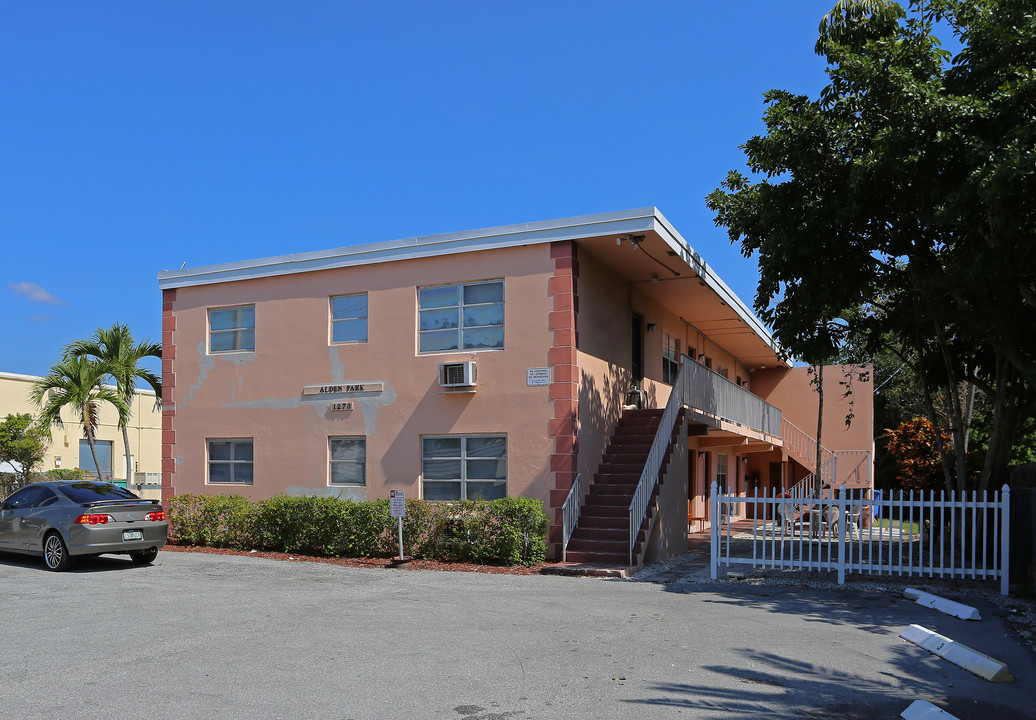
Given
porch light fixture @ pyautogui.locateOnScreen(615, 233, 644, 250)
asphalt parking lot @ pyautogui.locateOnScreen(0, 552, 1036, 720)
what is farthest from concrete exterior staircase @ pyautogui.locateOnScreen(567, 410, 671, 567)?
porch light fixture @ pyautogui.locateOnScreen(615, 233, 644, 250)

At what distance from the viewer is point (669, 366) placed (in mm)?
22734

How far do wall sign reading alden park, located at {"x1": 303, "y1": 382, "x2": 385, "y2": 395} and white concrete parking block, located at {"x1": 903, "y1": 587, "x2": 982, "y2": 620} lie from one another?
1027 cm

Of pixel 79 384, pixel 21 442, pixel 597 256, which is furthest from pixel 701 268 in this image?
pixel 21 442

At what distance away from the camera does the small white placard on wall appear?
1566 cm

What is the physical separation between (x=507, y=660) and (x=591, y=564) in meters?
7.03

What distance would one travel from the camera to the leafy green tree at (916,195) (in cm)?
1121

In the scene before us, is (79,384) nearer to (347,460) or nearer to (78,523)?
(347,460)

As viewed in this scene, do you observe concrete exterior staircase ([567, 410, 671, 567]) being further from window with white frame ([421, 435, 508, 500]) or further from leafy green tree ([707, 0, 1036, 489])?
leafy green tree ([707, 0, 1036, 489])

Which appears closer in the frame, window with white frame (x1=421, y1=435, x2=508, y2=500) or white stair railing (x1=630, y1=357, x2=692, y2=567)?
white stair railing (x1=630, y1=357, x2=692, y2=567)

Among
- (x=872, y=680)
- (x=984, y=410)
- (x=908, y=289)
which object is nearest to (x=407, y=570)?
(x=872, y=680)

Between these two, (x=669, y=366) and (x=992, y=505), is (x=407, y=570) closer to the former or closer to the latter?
(x=992, y=505)

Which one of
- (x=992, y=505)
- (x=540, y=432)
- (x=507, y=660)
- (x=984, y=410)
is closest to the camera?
(x=507, y=660)

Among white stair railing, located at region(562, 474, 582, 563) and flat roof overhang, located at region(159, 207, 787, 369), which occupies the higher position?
flat roof overhang, located at region(159, 207, 787, 369)

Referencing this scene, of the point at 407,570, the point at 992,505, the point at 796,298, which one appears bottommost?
the point at 407,570
